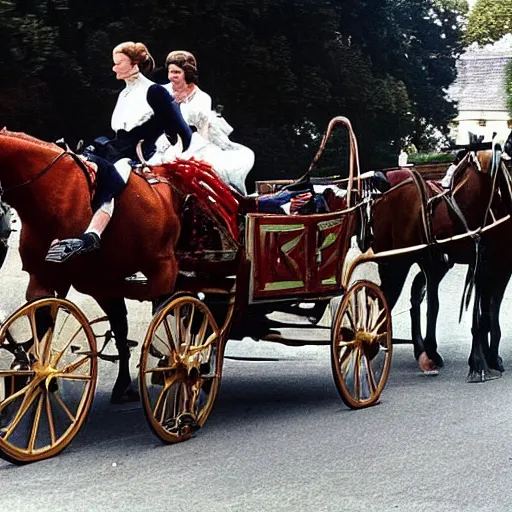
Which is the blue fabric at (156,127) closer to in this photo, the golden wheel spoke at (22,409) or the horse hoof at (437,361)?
the golden wheel spoke at (22,409)

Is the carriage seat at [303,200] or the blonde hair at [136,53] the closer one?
the blonde hair at [136,53]

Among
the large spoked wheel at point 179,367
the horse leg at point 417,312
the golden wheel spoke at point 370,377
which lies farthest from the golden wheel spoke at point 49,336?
the horse leg at point 417,312

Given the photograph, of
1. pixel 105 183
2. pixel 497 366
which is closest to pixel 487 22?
pixel 497 366

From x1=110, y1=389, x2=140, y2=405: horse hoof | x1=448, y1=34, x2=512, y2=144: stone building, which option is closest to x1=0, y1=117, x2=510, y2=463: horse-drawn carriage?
x1=110, y1=389, x2=140, y2=405: horse hoof

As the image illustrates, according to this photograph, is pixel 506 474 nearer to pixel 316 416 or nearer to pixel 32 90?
pixel 316 416

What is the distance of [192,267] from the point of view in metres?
7.23

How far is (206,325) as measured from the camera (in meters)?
6.87

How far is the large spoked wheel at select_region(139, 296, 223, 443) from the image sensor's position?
251 inches

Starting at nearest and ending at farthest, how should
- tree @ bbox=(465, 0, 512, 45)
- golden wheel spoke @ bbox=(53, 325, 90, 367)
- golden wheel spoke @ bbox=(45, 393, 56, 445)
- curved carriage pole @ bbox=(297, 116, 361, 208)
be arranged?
golden wheel spoke @ bbox=(45, 393, 56, 445), golden wheel spoke @ bbox=(53, 325, 90, 367), curved carriage pole @ bbox=(297, 116, 361, 208), tree @ bbox=(465, 0, 512, 45)

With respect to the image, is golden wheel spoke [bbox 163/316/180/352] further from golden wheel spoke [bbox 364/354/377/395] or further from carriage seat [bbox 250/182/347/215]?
golden wheel spoke [bbox 364/354/377/395]

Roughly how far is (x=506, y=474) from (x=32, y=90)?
1448 cm

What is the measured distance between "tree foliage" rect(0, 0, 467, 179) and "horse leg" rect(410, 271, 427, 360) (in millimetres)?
9864

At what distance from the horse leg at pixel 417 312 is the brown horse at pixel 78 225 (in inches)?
143

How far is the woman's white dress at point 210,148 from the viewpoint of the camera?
742 cm
